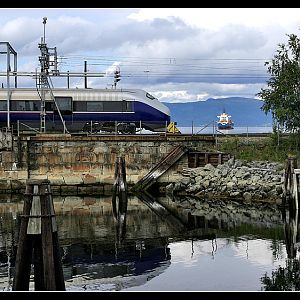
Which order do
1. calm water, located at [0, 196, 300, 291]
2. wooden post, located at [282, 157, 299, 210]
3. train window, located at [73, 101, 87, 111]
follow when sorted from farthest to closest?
1. train window, located at [73, 101, 87, 111]
2. wooden post, located at [282, 157, 299, 210]
3. calm water, located at [0, 196, 300, 291]

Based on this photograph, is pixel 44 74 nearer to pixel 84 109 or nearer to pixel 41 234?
pixel 84 109

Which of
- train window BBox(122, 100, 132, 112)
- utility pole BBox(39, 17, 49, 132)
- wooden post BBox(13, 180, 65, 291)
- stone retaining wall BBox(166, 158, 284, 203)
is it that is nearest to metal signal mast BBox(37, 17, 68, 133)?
utility pole BBox(39, 17, 49, 132)

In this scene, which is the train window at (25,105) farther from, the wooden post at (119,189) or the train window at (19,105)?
the wooden post at (119,189)

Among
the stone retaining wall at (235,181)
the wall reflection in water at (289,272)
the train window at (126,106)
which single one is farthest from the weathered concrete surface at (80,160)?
the wall reflection in water at (289,272)

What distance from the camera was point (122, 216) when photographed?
25500 mm

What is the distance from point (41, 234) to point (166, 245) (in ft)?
33.6

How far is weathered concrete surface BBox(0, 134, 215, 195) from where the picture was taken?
32125 millimetres

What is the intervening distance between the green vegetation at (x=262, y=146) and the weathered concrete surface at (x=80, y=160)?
3.07 metres

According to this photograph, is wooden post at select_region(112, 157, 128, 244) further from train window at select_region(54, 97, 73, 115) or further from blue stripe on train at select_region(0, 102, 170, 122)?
train window at select_region(54, 97, 73, 115)

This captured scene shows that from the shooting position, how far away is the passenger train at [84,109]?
115 ft

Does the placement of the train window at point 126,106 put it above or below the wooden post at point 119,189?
above

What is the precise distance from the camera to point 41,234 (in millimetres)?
9391

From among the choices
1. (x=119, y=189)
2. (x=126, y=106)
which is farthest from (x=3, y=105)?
(x=119, y=189)

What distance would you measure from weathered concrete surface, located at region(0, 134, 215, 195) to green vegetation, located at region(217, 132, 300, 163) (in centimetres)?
307
